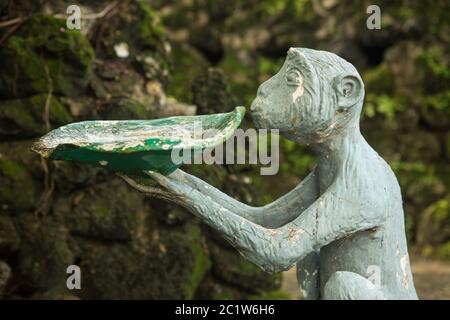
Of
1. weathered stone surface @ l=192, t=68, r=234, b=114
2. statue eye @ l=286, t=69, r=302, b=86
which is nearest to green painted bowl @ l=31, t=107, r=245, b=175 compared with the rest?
statue eye @ l=286, t=69, r=302, b=86

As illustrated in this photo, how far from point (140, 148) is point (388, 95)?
665 centimetres

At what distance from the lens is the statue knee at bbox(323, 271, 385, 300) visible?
3.10m

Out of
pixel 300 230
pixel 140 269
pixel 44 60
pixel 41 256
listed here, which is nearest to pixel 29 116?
pixel 44 60

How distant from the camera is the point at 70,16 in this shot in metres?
5.62

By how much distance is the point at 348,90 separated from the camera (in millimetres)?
3170

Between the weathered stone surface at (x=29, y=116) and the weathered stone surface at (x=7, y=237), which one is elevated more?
the weathered stone surface at (x=29, y=116)

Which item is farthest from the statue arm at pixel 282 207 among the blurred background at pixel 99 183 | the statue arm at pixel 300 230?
the blurred background at pixel 99 183

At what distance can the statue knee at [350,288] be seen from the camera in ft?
10.2

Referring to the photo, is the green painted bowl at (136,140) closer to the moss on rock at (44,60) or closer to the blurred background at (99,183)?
the blurred background at (99,183)

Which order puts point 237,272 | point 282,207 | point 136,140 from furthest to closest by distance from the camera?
point 237,272 → point 282,207 → point 136,140

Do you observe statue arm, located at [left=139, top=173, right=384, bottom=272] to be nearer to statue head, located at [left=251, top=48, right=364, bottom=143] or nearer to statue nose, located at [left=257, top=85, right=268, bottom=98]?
statue head, located at [left=251, top=48, right=364, bottom=143]

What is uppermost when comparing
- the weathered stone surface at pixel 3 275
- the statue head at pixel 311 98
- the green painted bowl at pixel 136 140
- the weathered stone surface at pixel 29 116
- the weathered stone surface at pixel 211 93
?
the weathered stone surface at pixel 211 93

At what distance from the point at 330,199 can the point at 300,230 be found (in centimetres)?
17

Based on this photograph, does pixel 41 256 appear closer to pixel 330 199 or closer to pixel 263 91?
pixel 263 91
